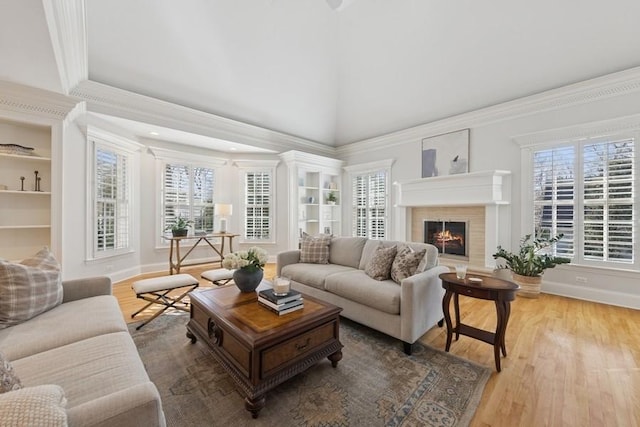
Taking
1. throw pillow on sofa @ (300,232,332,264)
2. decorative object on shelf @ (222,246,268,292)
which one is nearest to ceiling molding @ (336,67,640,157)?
throw pillow on sofa @ (300,232,332,264)

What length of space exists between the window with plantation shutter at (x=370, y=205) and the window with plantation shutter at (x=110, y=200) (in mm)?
4799

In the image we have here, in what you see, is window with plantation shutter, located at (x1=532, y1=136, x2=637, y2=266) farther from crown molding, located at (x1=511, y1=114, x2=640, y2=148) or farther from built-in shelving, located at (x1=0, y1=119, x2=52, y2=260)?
built-in shelving, located at (x1=0, y1=119, x2=52, y2=260)

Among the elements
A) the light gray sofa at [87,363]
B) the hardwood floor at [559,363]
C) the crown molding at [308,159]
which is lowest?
the hardwood floor at [559,363]

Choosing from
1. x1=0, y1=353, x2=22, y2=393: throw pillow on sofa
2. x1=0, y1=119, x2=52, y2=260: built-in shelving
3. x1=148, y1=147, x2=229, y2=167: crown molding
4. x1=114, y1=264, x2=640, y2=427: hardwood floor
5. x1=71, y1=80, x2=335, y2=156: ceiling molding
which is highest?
x1=71, y1=80, x2=335, y2=156: ceiling molding

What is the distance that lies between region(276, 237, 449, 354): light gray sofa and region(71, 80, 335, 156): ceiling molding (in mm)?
3113

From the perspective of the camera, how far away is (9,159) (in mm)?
3160

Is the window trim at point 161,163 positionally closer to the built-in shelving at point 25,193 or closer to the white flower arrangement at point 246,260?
the built-in shelving at point 25,193

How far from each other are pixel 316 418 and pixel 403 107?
17.3 ft

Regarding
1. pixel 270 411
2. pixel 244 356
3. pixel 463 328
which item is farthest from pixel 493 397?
pixel 244 356

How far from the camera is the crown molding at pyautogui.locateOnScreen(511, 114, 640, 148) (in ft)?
10.9

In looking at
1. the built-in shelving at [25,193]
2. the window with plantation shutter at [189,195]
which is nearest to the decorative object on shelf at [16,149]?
the built-in shelving at [25,193]

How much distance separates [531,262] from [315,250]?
10.3ft

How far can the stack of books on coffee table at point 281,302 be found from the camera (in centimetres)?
194

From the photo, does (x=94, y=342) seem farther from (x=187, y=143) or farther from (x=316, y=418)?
(x=187, y=143)
